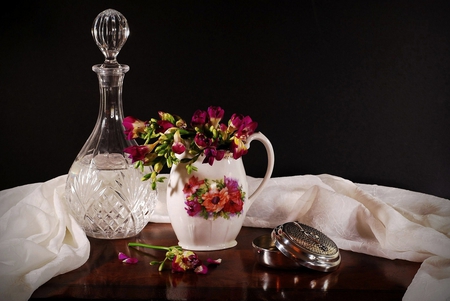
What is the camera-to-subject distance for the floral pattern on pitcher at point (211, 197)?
119cm

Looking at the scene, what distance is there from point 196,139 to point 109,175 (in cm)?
23

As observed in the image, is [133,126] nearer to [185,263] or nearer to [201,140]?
[201,140]

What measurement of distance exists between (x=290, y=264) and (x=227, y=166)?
0.21 metres

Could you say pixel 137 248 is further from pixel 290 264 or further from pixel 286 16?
pixel 286 16

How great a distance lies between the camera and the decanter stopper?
1327mm

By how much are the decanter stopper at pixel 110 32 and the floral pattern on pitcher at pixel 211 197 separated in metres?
0.33

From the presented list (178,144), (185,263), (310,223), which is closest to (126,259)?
(185,263)

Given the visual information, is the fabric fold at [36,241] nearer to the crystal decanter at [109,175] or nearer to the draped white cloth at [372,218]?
the crystal decanter at [109,175]

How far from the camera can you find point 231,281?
1094 millimetres

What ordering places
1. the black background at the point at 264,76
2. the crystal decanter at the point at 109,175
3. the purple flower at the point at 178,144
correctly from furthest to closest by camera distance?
the black background at the point at 264,76 < the crystal decanter at the point at 109,175 < the purple flower at the point at 178,144

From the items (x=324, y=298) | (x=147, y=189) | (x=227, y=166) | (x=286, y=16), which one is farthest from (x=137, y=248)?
(x=286, y=16)

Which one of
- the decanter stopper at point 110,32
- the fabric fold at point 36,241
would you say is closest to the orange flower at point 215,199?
the fabric fold at point 36,241

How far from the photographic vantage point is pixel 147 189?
1328 millimetres

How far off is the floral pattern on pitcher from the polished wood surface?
0.29 ft
